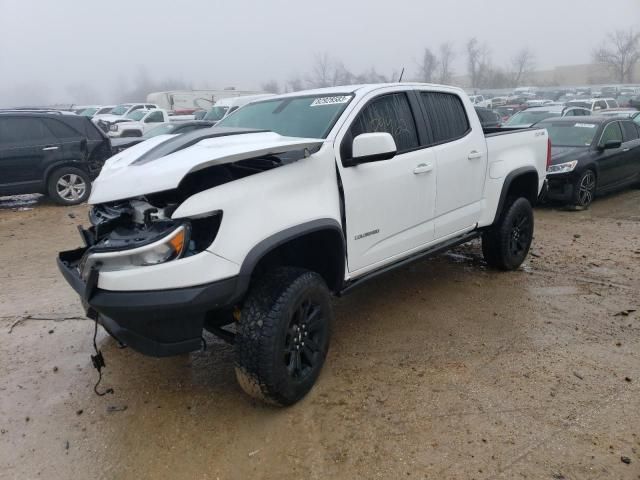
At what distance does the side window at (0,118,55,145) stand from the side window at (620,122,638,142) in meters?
10.6

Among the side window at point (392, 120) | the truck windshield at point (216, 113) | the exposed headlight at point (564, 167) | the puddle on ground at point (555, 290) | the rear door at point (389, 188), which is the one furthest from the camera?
the truck windshield at point (216, 113)

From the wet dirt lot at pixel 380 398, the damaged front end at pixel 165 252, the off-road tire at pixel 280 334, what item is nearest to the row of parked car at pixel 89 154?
the wet dirt lot at pixel 380 398

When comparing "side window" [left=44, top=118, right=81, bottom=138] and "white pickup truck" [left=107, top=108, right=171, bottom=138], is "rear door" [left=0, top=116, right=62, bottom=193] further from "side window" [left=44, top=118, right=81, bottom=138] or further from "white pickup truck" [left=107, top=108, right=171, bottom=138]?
"white pickup truck" [left=107, top=108, right=171, bottom=138]

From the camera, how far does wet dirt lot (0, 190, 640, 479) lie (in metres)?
2.58

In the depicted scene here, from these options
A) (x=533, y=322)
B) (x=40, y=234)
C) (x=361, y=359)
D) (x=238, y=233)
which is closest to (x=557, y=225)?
(x=533, y=322)

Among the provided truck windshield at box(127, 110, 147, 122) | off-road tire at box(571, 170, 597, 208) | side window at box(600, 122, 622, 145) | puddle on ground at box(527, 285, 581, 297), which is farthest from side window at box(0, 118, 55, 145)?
truck windshield at box(127, 110, 147, 122)

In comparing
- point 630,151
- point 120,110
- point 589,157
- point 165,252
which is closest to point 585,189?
point 589,157

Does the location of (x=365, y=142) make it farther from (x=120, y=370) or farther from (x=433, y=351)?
(x=120, y=370)

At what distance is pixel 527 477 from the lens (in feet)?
7.91

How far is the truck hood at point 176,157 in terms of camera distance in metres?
2.50

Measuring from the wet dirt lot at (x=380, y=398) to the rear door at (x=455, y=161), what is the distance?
31.9 inches

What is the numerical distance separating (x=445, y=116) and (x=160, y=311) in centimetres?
299

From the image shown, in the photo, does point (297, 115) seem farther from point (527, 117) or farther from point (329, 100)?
point (527, 117)

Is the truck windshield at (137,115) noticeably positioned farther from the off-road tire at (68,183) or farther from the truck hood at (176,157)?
the truck hood at (176,157)
